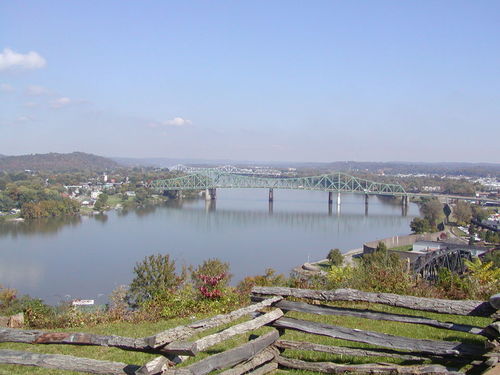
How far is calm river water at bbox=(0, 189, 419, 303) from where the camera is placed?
53.0ft

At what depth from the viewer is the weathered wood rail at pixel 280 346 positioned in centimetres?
218

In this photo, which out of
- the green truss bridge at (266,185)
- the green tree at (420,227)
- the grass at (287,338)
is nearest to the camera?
the grass at (287,338)

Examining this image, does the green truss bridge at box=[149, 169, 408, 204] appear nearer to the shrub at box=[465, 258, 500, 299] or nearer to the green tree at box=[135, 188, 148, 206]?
the green tree at box=[135, 188, 148, 206]

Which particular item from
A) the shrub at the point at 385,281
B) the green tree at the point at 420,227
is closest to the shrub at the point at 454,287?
the shrub at the point at 385,281

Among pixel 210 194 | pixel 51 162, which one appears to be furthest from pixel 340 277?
pixel 51 162

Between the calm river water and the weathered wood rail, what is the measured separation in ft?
34.2

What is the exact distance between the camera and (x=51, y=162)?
89.4 m

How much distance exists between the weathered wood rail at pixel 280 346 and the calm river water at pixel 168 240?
10.4 meters

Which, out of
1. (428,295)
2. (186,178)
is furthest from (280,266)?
(186,178)

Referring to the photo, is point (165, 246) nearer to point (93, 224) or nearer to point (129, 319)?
point (93, 224)

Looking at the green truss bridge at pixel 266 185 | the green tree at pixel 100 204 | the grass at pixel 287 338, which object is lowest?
the green tree at pixel 100 204

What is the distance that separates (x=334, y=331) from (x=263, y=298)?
1.71 ft

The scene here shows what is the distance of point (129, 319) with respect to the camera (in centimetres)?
401

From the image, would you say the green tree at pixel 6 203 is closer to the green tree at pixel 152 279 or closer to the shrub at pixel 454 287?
the green tree at pixel 152 279
